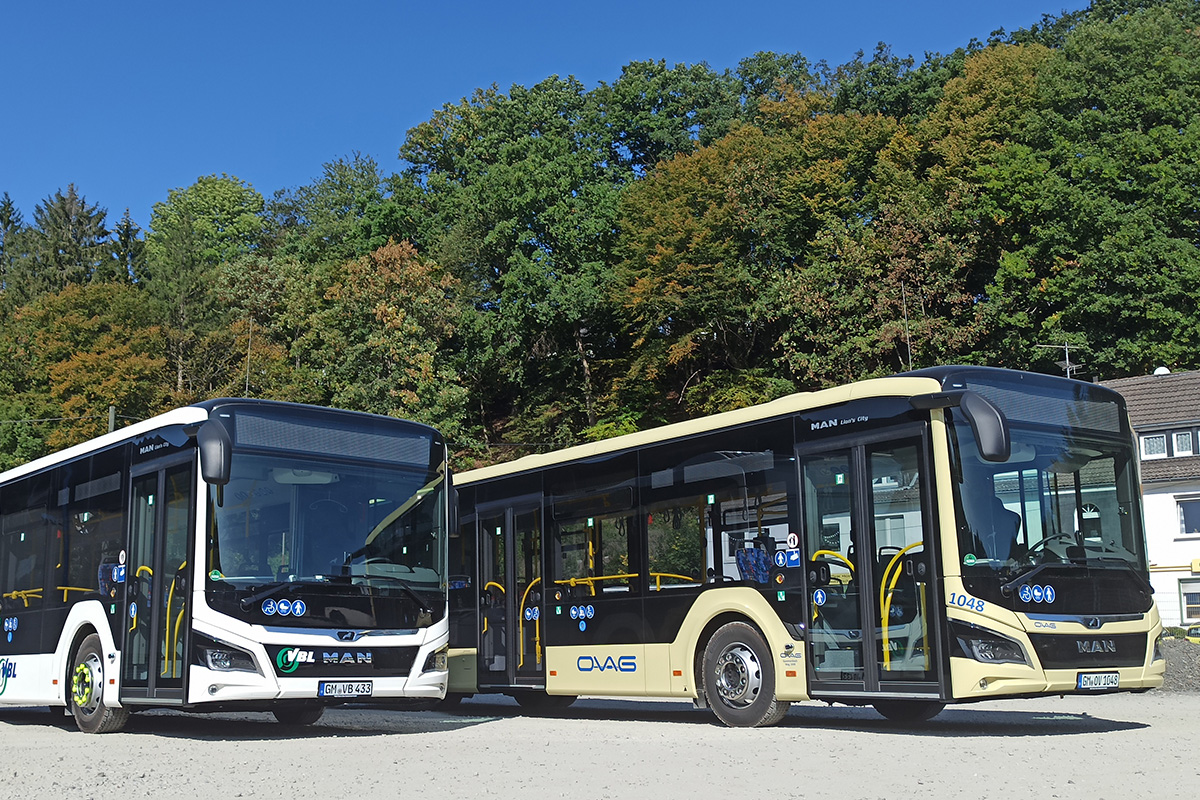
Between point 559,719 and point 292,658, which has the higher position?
point 292,658

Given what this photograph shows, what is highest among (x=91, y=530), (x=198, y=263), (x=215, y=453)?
(x=198, y=263)

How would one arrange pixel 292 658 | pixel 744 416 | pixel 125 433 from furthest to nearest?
pixel 125 433
pixel 744 416
pixel 292 658

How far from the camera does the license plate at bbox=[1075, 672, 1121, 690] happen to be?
11.8 m

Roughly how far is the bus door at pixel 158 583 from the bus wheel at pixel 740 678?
5.40m

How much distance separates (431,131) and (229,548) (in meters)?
51.7

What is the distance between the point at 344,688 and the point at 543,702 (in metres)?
5.98

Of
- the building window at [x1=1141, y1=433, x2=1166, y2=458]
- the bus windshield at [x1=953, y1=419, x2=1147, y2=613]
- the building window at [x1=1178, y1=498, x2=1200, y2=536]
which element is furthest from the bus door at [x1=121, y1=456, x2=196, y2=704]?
the building window at [x1=1141, y1=433, x2=1166, y2=458]

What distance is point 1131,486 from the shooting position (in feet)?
43.0

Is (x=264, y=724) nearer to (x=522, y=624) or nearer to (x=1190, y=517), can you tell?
(x=522, y=624)

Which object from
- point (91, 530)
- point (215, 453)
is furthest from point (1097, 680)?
point (91, 530)

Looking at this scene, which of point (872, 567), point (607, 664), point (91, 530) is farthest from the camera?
point (607, 664)

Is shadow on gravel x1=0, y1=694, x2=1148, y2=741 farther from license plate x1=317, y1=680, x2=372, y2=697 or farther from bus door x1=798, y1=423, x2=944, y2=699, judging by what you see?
bus door x1=798, y1=423, x2=944, y2=699

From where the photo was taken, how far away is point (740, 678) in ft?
44.9

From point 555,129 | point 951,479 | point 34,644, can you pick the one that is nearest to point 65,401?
point 555,129
